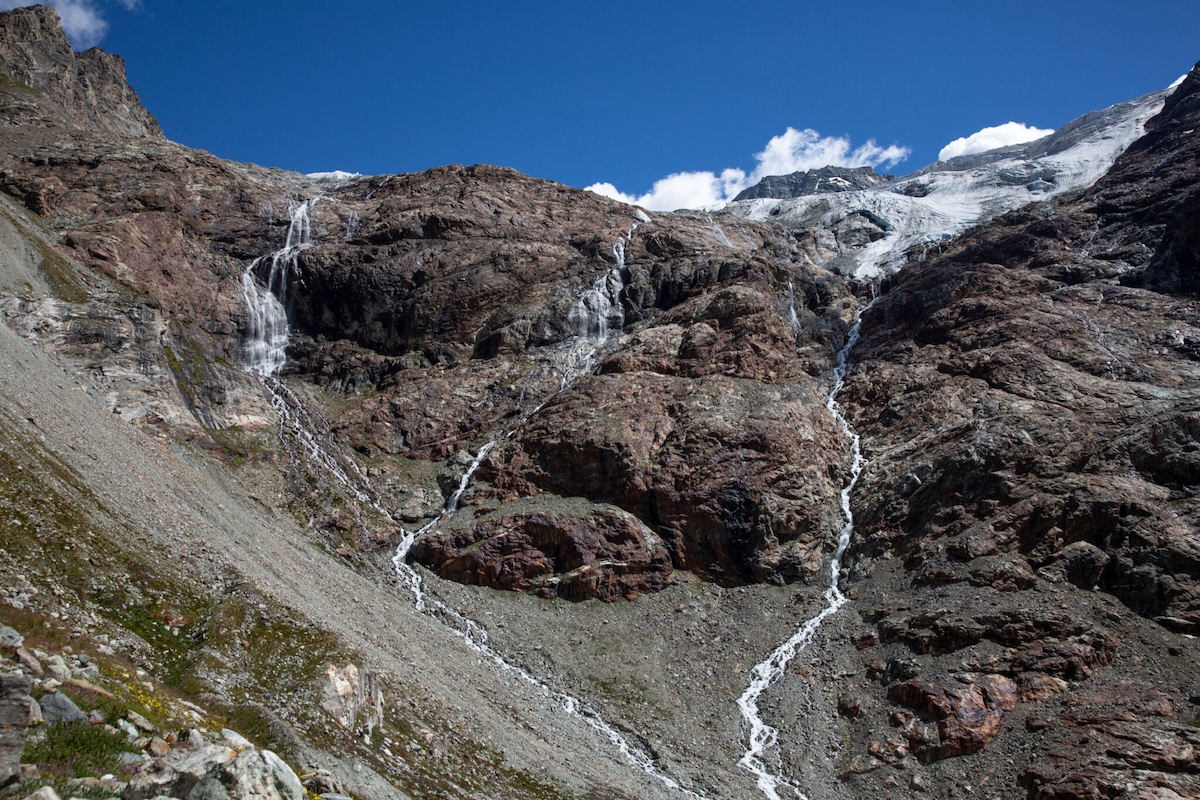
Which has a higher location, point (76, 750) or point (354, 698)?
point (76, 750)

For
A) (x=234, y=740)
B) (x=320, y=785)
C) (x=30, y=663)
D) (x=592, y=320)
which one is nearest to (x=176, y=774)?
(x=30, y=663)

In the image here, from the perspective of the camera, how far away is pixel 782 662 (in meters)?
45.9

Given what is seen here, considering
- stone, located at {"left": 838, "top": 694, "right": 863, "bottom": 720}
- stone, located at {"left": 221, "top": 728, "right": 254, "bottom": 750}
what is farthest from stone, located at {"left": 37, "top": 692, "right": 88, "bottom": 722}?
stone, located at {"left": 838, "top": 694, "right": 863, "bottom": 720}

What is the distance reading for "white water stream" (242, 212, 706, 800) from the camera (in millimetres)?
41500

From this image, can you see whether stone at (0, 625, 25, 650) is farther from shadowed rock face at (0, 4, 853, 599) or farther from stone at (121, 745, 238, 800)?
shadowed rock face at (0, 4, 853, 599)

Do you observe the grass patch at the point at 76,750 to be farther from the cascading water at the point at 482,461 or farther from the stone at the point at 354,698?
the cascading water at the point at 482,461

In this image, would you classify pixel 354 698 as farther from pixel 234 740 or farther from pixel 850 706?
pixel 850 706

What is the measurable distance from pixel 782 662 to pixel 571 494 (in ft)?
65.0

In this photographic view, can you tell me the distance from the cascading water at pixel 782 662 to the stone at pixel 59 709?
30.2m

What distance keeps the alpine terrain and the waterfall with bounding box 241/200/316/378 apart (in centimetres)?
42

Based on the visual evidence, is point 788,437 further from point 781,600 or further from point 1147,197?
point 1147,197

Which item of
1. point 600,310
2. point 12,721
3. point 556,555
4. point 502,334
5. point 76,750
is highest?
point 600,310

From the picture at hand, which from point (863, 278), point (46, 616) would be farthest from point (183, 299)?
point (863, 278)

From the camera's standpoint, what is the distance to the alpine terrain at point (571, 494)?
2697cm
